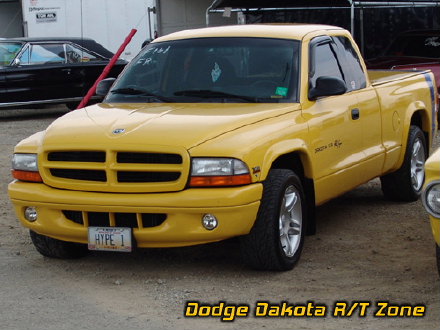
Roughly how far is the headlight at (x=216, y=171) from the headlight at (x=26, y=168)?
3.76ft

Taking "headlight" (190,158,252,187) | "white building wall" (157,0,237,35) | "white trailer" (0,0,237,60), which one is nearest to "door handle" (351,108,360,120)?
"headlight" (190,158,252,187)

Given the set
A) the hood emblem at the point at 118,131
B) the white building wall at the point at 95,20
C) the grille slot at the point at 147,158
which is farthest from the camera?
the white building wall at the point at 95,20

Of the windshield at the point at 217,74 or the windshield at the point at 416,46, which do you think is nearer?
the windshield at the point at 217,74

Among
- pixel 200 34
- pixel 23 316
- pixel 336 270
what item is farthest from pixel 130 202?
pixel 200 34

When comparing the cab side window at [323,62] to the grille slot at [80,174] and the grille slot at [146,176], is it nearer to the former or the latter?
the grille slot at [146,176]

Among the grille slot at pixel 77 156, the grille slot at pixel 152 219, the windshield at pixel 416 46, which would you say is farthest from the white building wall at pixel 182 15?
the grille slot at pixel 152 219

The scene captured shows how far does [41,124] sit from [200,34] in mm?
9664

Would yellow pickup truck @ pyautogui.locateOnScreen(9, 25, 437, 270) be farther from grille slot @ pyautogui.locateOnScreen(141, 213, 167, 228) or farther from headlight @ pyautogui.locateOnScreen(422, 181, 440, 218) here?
headlight @ pyautogui.locateOnScreen(422, 181, 440, 218)

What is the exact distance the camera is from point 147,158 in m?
5.94

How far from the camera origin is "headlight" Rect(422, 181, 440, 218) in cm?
504

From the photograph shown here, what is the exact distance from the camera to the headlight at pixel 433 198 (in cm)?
504

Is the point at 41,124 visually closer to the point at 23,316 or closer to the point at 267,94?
the point at 267,94

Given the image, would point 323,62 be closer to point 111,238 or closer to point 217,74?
point 217,74

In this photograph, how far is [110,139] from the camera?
6.06 meters
